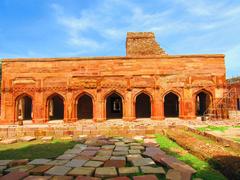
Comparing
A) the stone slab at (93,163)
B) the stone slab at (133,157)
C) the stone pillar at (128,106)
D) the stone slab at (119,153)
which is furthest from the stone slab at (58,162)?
the stone pillar at (128,106)

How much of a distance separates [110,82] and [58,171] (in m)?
13.9

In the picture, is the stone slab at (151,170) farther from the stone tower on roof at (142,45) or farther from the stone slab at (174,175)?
the stone tower on roof at (142,45)

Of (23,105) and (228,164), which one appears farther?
(23,105)

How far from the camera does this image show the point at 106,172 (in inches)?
204

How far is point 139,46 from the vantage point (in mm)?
26609

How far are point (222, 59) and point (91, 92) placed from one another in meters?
11.2

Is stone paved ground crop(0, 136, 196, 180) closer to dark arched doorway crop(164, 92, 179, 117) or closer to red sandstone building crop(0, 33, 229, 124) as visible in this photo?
red sandstone building crop(0, 33, 229, 124)

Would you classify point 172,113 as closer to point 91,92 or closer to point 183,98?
point 183,98

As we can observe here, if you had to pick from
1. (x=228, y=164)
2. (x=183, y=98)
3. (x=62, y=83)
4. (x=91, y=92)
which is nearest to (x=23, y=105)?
(x=62, y=83)

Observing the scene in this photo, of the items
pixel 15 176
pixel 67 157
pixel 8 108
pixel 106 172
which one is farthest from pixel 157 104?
pixel 15 176

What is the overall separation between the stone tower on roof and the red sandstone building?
21.3ft

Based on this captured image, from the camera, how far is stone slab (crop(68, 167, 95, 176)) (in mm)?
5117

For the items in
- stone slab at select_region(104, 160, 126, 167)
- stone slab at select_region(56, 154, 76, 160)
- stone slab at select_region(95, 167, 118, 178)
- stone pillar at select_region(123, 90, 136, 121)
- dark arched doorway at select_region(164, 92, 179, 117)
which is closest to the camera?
stone slab at select_region(95, 167, 118, 178)

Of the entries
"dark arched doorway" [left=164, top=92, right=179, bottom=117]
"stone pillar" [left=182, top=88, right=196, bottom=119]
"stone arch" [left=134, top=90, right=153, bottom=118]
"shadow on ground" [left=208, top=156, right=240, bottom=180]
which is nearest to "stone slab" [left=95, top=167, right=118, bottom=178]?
"shadow on ground" [left=208, top=156, right=240, bottom=180]
